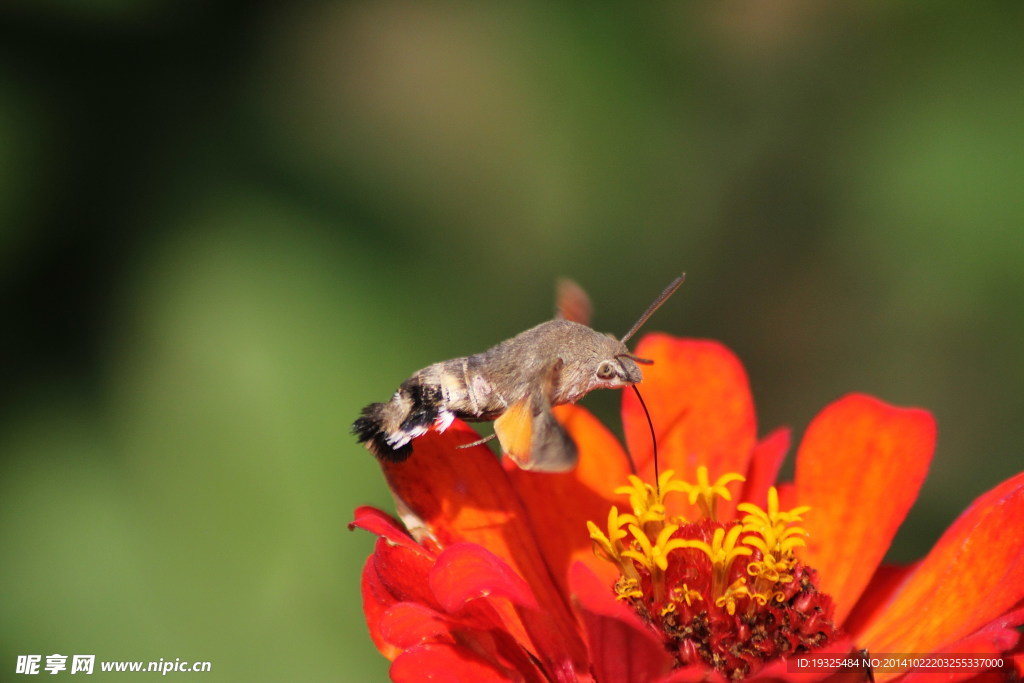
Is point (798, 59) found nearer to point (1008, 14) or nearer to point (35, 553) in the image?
point (1008, 14)

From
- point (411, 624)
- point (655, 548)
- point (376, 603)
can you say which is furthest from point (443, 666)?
point (655, 548)

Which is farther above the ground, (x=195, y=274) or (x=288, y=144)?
(x=288, y=144)

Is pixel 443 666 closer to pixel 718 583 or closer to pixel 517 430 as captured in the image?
pixel 517 430

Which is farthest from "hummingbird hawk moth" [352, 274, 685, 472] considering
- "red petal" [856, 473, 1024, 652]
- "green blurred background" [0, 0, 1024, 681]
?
"green blurred background" [0, 0, 1024, 681]

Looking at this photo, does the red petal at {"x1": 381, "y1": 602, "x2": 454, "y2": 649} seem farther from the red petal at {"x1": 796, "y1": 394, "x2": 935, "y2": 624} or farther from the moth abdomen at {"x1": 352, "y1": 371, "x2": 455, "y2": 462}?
the red petal at {"x1": 796, "y1": 394, "x2": 935, "y2": 624}

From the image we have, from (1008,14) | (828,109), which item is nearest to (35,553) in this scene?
(828,109)

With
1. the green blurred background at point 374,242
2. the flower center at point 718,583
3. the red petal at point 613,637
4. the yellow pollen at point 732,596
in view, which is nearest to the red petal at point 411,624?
the red petal at point 613,637
